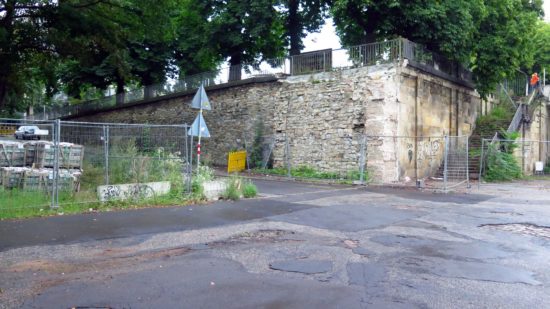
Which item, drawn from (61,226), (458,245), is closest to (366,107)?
(458,245)

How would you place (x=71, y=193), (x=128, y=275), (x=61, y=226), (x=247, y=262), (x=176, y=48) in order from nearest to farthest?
(x=128, y=275), (x=247, y=262), (x=61, y=226), (x=71, y=193), (x=176, y=48)

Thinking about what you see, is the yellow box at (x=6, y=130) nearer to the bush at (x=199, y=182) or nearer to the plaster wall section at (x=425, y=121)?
the bush at (x=199, y=182)

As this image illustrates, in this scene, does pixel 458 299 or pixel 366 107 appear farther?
pixel 366 107

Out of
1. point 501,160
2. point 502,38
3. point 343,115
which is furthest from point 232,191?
point 502,38

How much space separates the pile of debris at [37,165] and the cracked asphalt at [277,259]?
2165 millimetres

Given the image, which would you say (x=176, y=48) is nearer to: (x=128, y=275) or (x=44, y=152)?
(x=44, y=152)

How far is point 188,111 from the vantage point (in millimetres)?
28500

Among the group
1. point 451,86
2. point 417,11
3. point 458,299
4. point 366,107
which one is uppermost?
point 417,11

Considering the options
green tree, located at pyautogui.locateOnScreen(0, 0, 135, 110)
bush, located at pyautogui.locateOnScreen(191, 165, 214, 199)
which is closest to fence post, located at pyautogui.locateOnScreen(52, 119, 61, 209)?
bush, located at pyautogui.locateOnScreen(191, 165, 214, 199)

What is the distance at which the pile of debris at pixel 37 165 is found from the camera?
443 inches

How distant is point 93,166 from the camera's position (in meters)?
11.8

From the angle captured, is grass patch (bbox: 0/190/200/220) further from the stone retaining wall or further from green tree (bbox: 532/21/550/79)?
green tree (bbox: 532/21/550/79)

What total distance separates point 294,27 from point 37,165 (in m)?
16.9

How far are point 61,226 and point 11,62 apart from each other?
1495 centimetres
